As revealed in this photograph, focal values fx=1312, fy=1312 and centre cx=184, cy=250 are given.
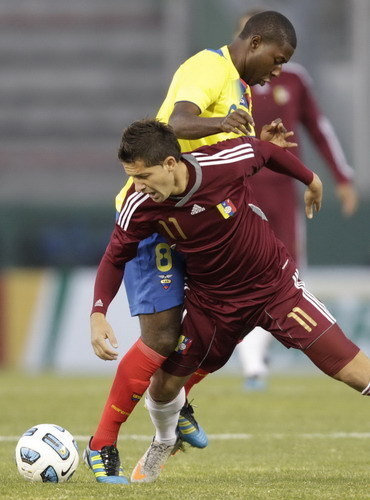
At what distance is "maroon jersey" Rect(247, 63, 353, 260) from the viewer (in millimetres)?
9102

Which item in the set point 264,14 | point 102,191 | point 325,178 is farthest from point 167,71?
point 264,14

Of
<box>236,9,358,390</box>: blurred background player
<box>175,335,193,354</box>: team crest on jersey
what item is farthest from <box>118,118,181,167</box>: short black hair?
<box>236,9,358,390</box>: blurred background player

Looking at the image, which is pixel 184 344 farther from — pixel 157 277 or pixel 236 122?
pixel 236 122

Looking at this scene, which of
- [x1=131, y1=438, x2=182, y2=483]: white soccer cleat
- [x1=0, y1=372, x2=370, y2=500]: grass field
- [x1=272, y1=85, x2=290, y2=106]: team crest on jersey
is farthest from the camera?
[x1=272, y1=85, x2=290, y2=106]: team crest on jersey

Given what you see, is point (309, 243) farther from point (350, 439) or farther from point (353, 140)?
point (350, 439)

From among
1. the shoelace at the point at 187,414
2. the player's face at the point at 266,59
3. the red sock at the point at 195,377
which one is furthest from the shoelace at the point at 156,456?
the player's face at the point at 266,59

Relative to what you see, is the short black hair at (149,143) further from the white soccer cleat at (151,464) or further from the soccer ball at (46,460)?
the white soccer cleat at (151,464)

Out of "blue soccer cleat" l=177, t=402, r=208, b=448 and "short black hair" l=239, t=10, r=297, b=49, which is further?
"blue soccer cleat" l=177, t=402, r=208, b=448

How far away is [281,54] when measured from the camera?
19.2 feet

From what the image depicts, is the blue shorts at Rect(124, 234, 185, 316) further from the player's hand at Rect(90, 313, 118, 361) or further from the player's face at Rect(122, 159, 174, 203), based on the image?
the player's face at Rect(122, 159, 174, 203)

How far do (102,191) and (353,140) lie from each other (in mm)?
3685

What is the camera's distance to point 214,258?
5562mm

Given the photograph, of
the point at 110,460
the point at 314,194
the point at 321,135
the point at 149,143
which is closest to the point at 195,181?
the point at 149,143

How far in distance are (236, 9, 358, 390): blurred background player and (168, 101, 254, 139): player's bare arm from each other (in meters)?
3.50
